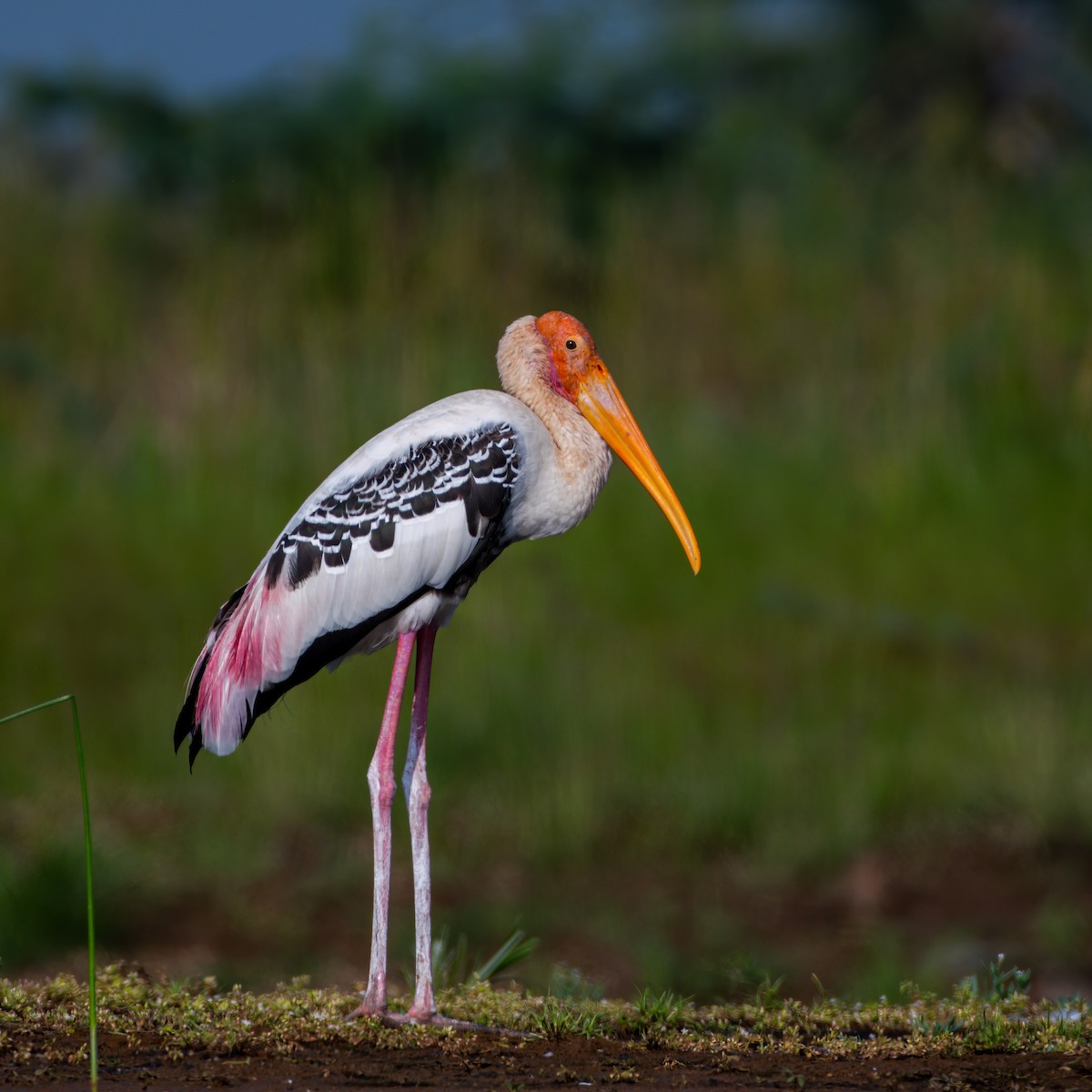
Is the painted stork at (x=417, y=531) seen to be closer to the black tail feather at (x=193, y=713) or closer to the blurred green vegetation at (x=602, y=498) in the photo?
the black tail feather at (x=193, y=713)

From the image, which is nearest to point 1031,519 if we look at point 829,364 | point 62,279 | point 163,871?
point 829,364

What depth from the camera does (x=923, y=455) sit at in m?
11.3

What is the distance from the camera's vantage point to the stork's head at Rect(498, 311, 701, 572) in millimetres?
5168

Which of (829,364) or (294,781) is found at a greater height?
(829,364)

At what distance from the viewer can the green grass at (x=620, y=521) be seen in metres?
9.09

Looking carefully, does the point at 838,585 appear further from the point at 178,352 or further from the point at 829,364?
the point at 178,352

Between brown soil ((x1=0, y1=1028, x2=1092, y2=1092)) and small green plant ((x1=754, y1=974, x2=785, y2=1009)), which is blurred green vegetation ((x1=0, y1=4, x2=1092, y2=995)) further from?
brown soil ((x1=0, y1=1028, x2=1092, y2=1092))

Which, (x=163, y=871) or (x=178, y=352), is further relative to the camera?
(x=178, y=352)

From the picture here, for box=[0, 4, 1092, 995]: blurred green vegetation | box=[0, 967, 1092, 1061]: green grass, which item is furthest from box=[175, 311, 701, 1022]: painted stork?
box=[0, 4, 1092, 995]: blurred green vegetation

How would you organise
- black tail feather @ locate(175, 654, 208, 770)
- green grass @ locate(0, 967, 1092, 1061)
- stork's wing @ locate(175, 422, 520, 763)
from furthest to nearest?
black tail feather @ locate(175, 654, 208, 770) → stork's wing @ locate(175, 422, 520, 763) → green grass @ locate(0, 967, 1092, 1061)

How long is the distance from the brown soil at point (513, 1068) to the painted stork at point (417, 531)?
0.49 metres

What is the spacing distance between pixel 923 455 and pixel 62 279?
228 inches

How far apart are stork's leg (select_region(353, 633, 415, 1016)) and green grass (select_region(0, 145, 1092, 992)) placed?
2.63 metres

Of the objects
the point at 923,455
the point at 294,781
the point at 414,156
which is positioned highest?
the point at 414,156
